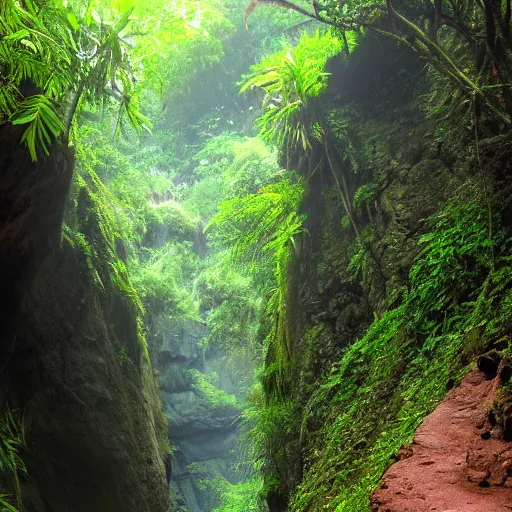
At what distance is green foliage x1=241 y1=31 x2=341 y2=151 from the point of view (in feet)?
17.8

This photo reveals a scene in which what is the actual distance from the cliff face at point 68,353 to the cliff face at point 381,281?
2270 millimetres

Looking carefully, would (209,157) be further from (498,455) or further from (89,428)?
(498,455)

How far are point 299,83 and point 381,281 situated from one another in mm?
2603

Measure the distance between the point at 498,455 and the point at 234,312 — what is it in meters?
9.49

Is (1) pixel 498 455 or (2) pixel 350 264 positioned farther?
(2) pixel 350 264

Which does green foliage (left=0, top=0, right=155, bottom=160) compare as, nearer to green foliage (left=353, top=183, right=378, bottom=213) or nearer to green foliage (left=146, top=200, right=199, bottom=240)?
green foliage (left=353, top=183, right=378, bottom=213)

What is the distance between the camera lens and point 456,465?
1.72 metres

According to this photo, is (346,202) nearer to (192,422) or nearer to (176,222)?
(176,222)

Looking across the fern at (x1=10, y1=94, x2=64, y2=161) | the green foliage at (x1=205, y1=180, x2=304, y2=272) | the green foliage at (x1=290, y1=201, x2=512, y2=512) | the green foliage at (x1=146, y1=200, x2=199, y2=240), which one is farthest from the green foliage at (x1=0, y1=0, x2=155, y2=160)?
the green foliage at (x1=146, y1=200, x2=199, y2=240)

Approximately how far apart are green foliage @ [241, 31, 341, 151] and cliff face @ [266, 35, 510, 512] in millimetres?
279

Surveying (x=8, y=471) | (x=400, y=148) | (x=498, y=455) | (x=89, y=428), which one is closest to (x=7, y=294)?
(x=8, y=471)

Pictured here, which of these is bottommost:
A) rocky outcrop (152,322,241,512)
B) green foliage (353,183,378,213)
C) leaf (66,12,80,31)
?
rocky outcrop (152,322,241,512)

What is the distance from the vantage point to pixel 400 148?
4820mm

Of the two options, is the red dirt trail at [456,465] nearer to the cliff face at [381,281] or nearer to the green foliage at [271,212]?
the cliff face at [381,281]
